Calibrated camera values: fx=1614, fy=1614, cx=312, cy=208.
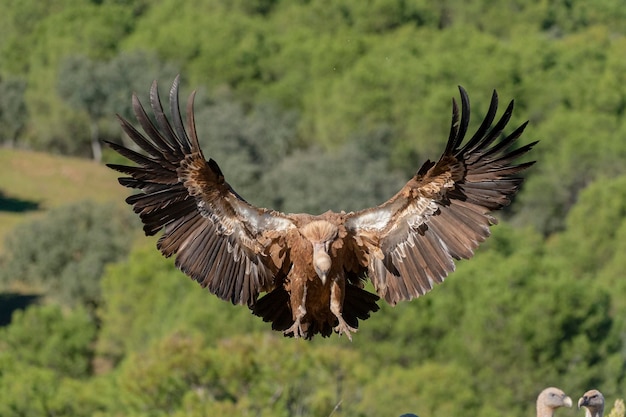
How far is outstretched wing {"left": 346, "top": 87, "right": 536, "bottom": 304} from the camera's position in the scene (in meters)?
13.6

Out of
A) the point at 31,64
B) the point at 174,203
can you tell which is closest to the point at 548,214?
the point at 31,64

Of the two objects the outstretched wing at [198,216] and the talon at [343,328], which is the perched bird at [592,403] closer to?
the talon at [343,328]

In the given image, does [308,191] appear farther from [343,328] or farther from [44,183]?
[343,328]

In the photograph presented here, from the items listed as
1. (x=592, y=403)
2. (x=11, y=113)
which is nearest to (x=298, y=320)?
(x=592, y=403)

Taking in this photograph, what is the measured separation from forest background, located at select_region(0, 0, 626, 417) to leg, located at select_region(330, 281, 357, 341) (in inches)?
27.4

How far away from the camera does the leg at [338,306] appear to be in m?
13.8

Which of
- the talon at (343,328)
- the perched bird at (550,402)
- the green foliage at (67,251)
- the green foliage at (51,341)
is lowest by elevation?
the perched bird at (550,402)

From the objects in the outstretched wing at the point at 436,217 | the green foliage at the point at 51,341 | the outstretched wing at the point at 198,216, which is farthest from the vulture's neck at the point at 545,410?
the green foliage at the point at 51,341

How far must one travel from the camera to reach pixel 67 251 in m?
60.6

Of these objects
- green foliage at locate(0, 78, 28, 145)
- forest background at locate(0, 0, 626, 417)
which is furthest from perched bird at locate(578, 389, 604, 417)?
green foliage at locate(0, 78, 28, 145)

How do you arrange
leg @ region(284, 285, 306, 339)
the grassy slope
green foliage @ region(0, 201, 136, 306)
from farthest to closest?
the grassy slope, green foliage @ region(0, 201, 136, 306), leg @ region(284, 285, 306, 339)

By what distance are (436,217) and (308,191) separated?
52716 mm

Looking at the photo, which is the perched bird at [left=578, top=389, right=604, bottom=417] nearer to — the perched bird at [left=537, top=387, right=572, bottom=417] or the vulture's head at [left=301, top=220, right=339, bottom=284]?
the perched bird at [left=537, top=387, right=572, bottom=417]

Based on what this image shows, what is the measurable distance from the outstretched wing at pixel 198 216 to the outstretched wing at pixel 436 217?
33.8 inches
